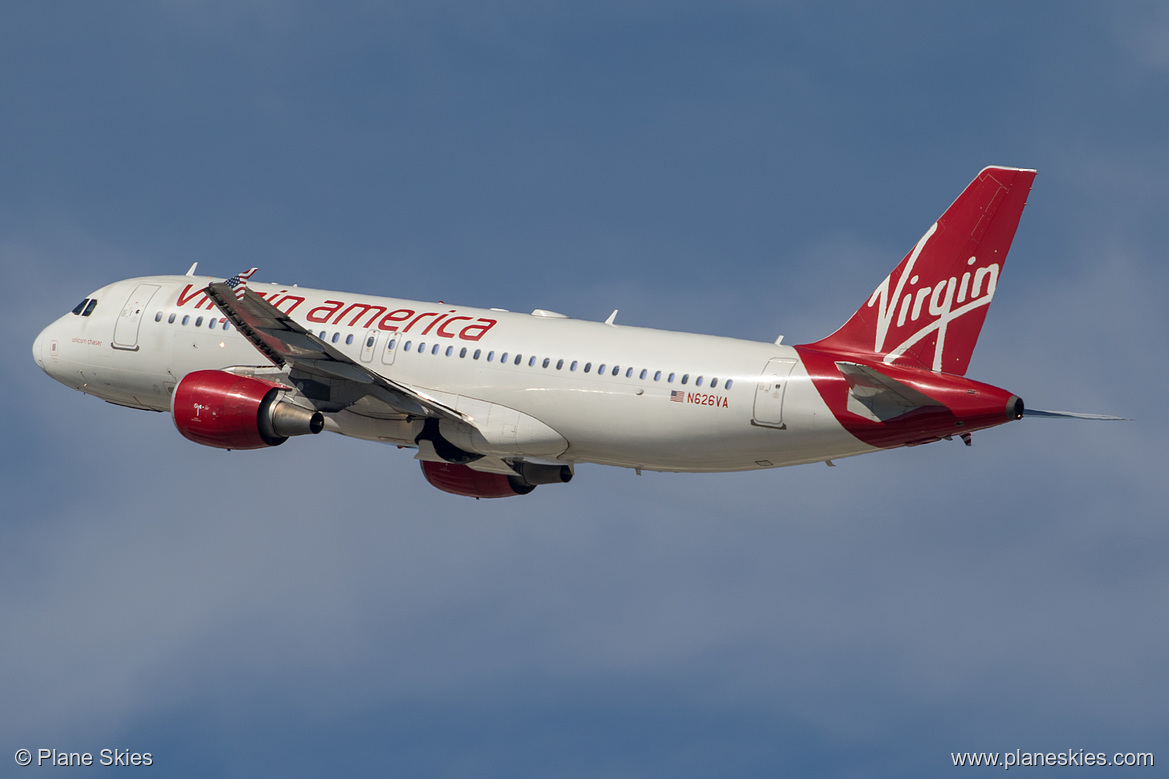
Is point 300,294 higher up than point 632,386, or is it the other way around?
point 300,294

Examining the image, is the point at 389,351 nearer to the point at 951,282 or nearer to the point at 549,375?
the point at 549,375

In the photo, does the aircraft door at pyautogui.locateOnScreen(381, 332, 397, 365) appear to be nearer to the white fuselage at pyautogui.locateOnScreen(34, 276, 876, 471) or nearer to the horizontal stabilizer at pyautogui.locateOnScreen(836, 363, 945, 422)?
the white fuselage at pyautogui.locateOnScreen(34, 276, 876, 471)

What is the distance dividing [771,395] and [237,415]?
13490 mm

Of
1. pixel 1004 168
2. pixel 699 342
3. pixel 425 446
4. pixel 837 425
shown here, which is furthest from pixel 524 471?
pixel 1004 168

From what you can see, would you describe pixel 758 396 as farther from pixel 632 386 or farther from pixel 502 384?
pixel 502 384

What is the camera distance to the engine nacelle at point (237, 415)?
4531 cm

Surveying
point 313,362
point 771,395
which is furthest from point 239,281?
point 771,395

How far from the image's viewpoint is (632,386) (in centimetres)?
4366

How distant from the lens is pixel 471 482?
50.1 metres

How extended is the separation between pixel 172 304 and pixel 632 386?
47.2ft

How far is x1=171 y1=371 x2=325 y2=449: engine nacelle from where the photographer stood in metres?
45.3

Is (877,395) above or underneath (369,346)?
underneath

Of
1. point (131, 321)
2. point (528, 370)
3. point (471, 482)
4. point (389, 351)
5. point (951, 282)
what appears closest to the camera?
point (951, 282)

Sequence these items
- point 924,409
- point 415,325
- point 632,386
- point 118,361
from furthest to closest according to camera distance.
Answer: point 118,361 < point 415,325 < point 632,386 < point 924,409
